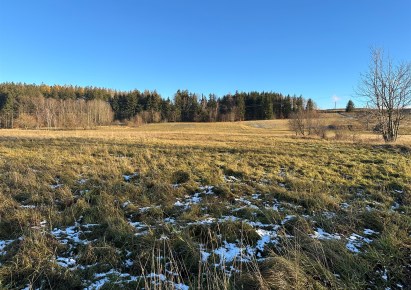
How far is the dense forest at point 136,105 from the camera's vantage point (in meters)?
77.2

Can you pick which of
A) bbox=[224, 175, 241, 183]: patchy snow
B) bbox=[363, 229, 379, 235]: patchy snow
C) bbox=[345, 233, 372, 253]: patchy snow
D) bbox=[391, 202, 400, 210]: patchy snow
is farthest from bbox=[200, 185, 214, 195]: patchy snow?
bbox=[391, 202, 400, 210]: patchy snow

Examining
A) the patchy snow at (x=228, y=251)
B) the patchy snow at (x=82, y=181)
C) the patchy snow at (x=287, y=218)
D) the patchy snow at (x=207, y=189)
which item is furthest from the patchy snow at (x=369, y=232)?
the patchy snow at (x=82, y=181)

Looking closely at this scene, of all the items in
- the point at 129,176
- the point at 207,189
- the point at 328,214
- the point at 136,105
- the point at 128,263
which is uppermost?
the point at 136,105

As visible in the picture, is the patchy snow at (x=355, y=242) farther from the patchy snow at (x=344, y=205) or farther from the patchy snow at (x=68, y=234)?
the patchy snow at (x=68, y=234)

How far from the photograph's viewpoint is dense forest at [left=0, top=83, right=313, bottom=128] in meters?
77.2

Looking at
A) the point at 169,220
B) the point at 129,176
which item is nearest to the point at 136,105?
the point at 129,176

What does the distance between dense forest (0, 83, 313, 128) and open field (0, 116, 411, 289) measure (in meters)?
70.6

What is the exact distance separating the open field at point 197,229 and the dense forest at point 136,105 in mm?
70589

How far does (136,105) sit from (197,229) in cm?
9144

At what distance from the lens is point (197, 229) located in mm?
5172

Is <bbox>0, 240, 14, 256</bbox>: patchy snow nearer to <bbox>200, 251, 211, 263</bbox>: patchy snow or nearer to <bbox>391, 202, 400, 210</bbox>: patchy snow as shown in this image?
<bbox>200, 251, 211, 263</bbox>: patchy snow

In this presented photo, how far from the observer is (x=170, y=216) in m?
5.87

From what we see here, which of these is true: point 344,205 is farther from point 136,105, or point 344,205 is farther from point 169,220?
point 136,105

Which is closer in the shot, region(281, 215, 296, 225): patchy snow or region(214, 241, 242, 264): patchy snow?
region(214, 241, 242, 264): patchy snow
